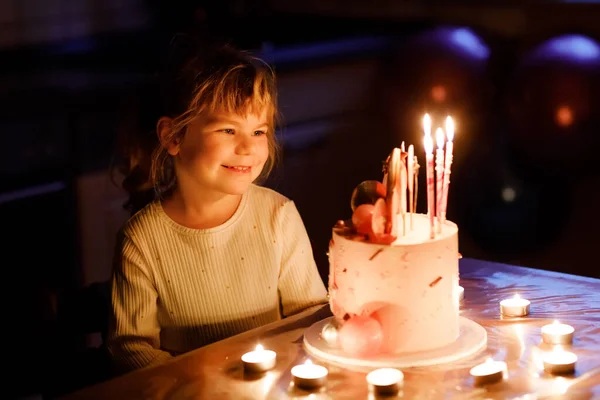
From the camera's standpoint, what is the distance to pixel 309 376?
140 cm

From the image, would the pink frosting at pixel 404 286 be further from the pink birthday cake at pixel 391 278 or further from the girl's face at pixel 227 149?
the girl's face at pixel 227 149

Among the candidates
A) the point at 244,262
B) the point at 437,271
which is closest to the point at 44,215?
the point at 244,262

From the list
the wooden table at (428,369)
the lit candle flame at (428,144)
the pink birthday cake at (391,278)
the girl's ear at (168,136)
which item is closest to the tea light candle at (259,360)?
the wooden table at (428,369)

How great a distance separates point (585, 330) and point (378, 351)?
0.36 meters

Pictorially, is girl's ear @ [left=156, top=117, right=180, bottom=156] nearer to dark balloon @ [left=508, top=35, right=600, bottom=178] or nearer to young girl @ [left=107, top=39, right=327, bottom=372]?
young girl @ [left=107, top=39, right=327, bottom=372]

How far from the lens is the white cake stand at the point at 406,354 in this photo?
57.5 inches

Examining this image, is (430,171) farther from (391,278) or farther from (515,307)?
(515,307)

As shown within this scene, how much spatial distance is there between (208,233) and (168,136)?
20 centimetres

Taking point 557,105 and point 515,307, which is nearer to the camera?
point 515,307

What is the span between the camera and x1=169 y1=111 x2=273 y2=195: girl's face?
179 centimetres

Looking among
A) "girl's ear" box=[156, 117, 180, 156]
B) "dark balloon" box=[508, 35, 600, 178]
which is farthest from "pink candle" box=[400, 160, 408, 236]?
"dark balloon" box=[508, 35, 600, 178]

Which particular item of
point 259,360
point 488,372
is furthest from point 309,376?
point 488,372

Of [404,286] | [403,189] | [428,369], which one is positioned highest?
[403,189]

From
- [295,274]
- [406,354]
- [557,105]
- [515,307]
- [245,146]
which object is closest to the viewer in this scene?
[406,354]
